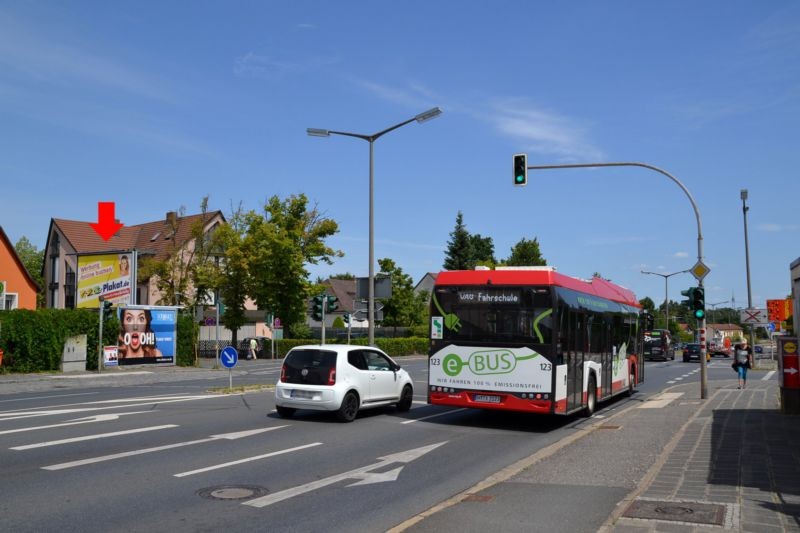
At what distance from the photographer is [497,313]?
1432 cm

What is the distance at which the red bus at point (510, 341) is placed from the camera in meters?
13.8

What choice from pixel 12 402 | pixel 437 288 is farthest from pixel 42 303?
pixel 437 288

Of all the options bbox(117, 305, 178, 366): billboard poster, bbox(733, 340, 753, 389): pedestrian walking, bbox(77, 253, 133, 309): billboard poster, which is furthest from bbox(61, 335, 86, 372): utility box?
bbox(733, 340, 753, 389): pedestrian walking

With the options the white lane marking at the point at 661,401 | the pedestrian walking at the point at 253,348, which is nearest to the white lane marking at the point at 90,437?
the white lane marking at the point at 661,401

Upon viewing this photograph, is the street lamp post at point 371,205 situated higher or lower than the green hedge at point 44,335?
higher

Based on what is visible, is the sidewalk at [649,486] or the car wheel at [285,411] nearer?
the sidewalk at [649,486]

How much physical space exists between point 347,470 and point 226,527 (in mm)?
3016

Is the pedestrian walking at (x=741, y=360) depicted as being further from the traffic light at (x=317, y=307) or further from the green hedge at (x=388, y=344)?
the green hedge at (x=388, y=344)

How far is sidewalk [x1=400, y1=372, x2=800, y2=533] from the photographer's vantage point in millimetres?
6617

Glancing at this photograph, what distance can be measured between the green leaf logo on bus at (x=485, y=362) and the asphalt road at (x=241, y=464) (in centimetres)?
115

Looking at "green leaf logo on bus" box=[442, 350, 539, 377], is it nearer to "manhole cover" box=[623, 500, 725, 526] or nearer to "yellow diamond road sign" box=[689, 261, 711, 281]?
"manhole cover" box=[623, 500, 725, 526]

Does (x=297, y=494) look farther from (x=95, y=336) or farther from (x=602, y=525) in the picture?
(x=95, y=336)

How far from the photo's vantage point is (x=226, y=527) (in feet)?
22.0

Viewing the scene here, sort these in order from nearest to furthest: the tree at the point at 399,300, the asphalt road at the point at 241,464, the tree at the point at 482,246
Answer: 1. the asphalt road at the point at 241,464
2. the tree at the point at 399,300
3. the tree at the point at 482,246
